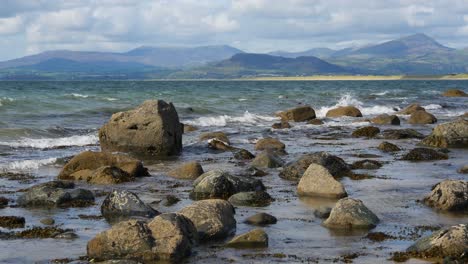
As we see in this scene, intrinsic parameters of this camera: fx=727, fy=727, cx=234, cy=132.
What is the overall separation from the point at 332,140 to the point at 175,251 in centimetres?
2421

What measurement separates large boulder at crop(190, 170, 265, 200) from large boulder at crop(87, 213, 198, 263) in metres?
5.93

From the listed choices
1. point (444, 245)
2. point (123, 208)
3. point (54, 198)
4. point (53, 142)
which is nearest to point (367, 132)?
point (53, 142)

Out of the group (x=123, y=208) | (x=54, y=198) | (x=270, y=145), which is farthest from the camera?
(x=270, y=145)

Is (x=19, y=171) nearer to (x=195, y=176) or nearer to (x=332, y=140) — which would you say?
(x=195, y=176)

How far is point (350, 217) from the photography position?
51.4 ft

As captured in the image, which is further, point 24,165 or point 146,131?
→ point 146,131

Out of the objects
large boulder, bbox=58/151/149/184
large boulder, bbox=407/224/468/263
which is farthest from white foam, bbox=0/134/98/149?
large boulder, bbox=407/224/468/263

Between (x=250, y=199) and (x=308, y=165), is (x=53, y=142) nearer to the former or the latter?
(x=308, y=165)

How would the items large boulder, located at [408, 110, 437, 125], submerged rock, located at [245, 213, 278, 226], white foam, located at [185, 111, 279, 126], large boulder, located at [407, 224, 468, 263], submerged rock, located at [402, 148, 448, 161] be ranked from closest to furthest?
large boulder, located at [407, 224, 468, 263] → submerged rock, located at [245, 213, 278, 226] → submerged rock, located at [402, 148, 448, 161] → large boulder, located at [408, 110, 437, 125] → white foam, located at [185, 111, 279, 126]

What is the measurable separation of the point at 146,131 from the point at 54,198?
11087mm

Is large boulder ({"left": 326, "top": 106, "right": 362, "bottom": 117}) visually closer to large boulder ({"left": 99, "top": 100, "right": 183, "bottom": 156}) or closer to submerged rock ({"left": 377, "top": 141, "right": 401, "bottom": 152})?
submerged rock ({"left": 377, "top": 141, "right": 401, "bottom": 152})

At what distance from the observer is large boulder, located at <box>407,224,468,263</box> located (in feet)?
42.9

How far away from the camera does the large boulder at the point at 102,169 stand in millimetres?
22312

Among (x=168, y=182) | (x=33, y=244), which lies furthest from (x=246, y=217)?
(x=168, y=182)
